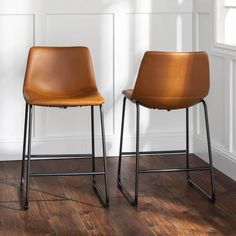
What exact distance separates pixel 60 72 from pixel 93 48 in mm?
756

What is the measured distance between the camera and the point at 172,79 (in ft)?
12.7

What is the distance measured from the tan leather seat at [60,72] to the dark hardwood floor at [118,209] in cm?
59

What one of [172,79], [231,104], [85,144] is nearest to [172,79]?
[172,79]

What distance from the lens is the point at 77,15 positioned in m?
5.01

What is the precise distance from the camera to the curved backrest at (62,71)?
171 inches

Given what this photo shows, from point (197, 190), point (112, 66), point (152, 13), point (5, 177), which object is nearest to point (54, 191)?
point (5, 177)

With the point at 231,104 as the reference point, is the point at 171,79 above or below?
above

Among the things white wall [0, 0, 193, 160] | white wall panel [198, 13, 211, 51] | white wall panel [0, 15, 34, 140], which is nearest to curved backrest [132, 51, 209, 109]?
white wall panel [198, 13, 211, 51]

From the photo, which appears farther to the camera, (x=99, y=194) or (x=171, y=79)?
(x=99, y=194)

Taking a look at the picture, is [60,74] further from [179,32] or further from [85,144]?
[179,32]

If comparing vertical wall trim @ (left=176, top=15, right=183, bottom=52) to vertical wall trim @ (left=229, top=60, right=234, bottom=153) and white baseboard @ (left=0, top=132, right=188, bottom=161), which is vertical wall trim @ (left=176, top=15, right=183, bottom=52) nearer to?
white baseboard @ (left=0, top=132, right=188, bottom=161)

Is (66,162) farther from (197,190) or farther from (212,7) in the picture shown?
(212,7)

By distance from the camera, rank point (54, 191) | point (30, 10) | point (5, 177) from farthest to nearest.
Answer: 1. point (30, 10)
2. point (5, 177)
3. point (54, 191)

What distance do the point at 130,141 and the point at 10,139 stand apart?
89 cm
